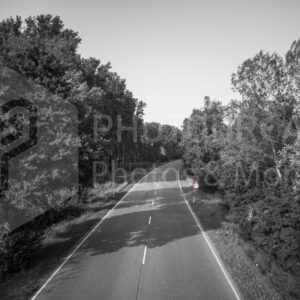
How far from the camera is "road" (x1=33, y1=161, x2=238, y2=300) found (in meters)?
9.86

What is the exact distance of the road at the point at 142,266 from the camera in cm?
986

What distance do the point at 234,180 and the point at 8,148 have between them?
57.0ft

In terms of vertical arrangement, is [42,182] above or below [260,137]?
below

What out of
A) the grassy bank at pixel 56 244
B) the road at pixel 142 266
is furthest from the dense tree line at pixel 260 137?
the grassy bank at pixel 56 244

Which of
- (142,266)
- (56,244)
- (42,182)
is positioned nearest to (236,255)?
(142,266)

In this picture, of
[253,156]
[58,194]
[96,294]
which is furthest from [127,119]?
[96,294]

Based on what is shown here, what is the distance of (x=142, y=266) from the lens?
40.3 ft

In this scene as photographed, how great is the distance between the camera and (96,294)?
9719 millimetres

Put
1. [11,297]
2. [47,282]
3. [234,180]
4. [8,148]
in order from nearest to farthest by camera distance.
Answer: [11,297] < [47,282] < [8,148] < [234,180]

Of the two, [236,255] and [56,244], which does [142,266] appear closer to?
[236,255]

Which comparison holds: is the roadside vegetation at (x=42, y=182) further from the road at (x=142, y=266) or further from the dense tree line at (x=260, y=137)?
the dense tree line at (x=260, y=137)

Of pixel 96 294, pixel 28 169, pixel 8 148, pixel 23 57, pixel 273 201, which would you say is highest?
pixel 23 57

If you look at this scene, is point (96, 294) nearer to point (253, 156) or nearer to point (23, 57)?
point (23, 57)

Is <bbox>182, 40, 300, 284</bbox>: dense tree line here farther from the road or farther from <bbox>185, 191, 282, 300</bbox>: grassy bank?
the road
